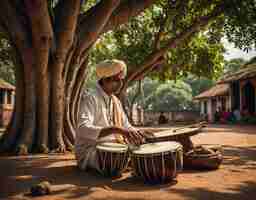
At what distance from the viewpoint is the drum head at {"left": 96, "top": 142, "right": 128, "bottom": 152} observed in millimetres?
4168

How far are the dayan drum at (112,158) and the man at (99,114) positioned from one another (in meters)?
0.14

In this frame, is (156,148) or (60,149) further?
(60,149)

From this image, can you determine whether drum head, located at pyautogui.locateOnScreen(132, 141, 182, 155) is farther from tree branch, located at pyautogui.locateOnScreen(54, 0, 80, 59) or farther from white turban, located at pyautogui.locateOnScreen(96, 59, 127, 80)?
tree branch, located at pyautogui.locateOnScreen(54, 0, 80, 59)

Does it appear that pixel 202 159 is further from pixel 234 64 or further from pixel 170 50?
pixel 234 64

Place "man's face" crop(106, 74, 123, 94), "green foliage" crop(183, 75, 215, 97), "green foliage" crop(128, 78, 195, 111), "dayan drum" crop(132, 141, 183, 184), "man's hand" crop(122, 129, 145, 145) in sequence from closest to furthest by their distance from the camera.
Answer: "dayan drum" crop(132, 141, 183, 184) < "man's hand" crop(122, 129, 145, 145) < "man's face" crop(106, 74, 123, 94) < "green foliage" crop(128, 78, 195, 111) < "green foliage" crop(183, 75, 215, 97)

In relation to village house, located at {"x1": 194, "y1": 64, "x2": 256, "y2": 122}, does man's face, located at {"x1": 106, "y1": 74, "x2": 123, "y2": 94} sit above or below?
below

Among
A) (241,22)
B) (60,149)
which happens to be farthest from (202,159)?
(241,22)

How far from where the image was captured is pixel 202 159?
496cm

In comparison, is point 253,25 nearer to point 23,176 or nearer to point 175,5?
point 175,5

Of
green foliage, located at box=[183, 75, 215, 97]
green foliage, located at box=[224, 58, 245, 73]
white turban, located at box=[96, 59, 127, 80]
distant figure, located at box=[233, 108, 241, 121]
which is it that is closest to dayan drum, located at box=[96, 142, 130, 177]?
white turban, located at box=[96, 59, 127, 80]

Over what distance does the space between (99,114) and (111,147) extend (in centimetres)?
63

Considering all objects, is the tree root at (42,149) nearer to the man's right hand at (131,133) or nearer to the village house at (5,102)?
the man's right hand at (131,133)

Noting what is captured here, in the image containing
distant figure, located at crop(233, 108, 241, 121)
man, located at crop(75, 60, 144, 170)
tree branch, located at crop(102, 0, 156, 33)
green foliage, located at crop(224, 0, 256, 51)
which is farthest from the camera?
distant figure, located at crop(233, 108, 241, 121)

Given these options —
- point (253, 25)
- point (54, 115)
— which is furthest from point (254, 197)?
point (253, 25)
